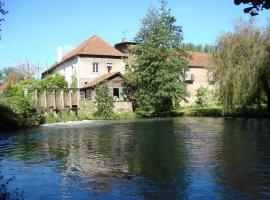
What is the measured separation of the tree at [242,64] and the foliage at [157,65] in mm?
9763

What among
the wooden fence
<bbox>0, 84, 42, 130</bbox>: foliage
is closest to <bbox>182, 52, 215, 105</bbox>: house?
the wooden fence

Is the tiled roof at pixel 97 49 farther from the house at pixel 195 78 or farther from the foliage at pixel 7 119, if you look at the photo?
the foliage at pixel 7 119

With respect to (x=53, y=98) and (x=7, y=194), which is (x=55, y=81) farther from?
(x=7, y=194)

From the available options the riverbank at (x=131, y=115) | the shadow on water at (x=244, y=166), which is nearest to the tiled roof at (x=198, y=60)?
the riverbank at (x=131, y=115)

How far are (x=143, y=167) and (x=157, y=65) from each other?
3317 centimetres

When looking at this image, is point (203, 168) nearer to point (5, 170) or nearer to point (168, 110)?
point (5, 170)

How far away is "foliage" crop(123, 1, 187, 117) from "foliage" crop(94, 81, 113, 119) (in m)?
4.08

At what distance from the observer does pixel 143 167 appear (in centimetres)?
1542

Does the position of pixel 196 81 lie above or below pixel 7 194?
above

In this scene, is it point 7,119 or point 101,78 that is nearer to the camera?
point 7,119

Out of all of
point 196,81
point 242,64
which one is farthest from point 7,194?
point 196,81

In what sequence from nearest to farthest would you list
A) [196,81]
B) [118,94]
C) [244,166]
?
[244,166] → [118,94] → [196,81]

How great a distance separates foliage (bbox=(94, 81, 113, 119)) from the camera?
46812 millimetres

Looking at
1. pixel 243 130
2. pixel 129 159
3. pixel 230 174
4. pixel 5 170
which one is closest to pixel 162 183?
pixel 230 174
